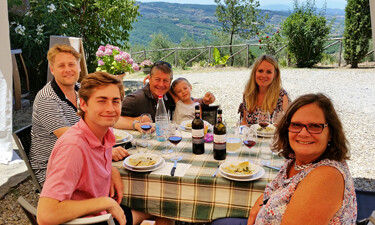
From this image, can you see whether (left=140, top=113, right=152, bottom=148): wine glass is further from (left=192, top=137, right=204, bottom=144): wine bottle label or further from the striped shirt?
the striped shirt

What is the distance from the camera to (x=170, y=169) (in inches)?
70.9

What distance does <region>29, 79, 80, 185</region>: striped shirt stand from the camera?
2072mm

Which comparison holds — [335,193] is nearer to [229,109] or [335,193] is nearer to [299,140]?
[299,140]

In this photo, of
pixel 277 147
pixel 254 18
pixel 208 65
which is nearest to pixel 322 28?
pixel 208 65

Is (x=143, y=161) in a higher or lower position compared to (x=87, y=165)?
lower

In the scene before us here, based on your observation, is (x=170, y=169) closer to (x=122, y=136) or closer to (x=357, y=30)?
(x=122, y=136)

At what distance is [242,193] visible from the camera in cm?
162

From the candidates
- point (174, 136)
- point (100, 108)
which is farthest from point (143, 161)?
point (100, 108)

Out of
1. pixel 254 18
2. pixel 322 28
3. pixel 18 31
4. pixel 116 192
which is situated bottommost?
pixel 116 192

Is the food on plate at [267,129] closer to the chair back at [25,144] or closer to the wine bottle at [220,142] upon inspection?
the wine bottle at [220,142]

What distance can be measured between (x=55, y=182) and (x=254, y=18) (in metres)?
19.5

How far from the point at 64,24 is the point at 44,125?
215 inches

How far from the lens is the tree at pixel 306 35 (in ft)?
36.6

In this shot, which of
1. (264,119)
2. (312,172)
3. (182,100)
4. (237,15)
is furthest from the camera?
(237,15)
